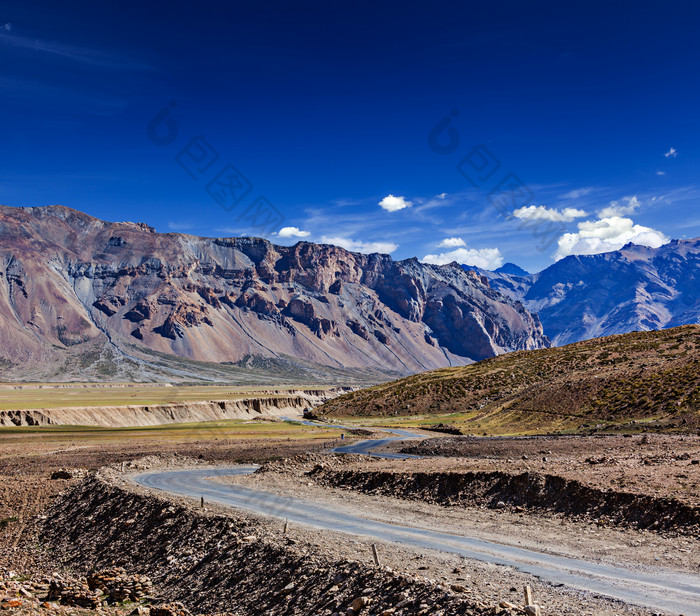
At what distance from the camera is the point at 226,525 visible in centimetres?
2342

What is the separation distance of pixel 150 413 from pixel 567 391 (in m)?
85.7

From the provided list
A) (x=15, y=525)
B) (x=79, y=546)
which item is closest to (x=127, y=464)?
(x=15, y=525)

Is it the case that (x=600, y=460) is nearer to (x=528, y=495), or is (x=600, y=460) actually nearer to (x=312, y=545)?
(x=528, y=495)

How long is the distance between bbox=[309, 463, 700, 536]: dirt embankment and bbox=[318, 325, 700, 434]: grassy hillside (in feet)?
102

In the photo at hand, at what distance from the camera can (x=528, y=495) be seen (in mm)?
25984

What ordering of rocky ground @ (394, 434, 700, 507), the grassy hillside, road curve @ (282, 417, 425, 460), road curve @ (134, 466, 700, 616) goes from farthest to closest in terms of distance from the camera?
the grassy hillside, road curve @ (282, 417, 425, 460), rocky ground @ (394, 434, 700, 507), road curve @ (134, 466, 700, 616)

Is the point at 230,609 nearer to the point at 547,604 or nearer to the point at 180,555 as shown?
the point at 180,555

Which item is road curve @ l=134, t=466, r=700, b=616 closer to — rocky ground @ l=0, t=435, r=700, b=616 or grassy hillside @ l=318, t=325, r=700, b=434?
rocky ground @ l=0, t=435, r=700, b=616

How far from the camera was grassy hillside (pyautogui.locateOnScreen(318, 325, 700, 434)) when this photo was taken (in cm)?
5894

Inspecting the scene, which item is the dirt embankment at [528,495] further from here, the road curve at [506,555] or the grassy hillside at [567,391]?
the grassy hillside at [567,391]

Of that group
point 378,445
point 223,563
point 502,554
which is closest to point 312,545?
point 223,563

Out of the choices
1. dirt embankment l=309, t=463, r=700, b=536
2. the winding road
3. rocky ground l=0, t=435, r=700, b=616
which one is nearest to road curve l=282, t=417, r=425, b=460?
rocky ground l=0, t=435, r=700, b=616

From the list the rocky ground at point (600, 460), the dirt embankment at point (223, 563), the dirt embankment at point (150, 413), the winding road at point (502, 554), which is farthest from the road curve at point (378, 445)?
the dirt embankment at point (150, 413)

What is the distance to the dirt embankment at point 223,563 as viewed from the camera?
48.1 ft
